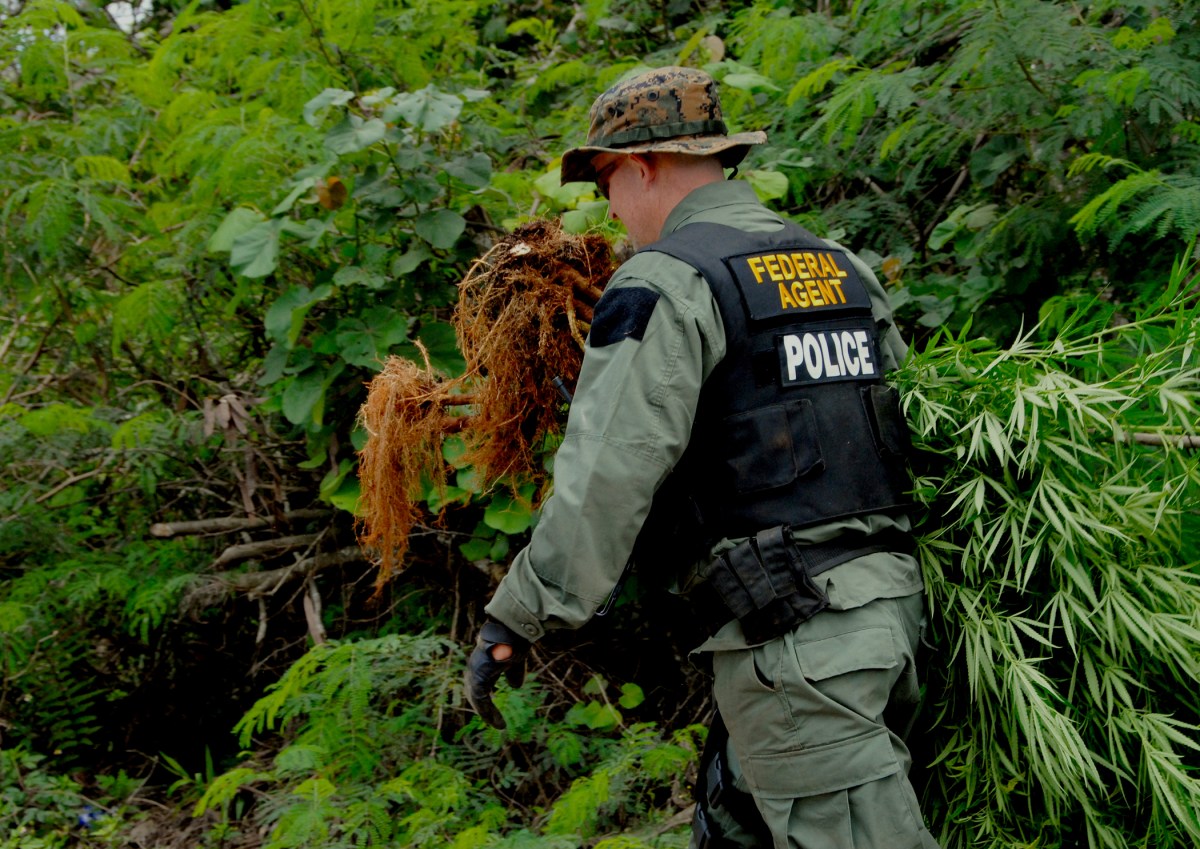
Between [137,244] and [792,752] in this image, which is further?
[137,244]

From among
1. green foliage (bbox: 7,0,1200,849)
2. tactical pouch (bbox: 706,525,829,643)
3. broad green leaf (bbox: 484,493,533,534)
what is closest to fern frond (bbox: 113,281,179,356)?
green foliage (bbox: 7,0,1200,849)

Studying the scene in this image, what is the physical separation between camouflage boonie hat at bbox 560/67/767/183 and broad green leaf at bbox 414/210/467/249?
1323mm

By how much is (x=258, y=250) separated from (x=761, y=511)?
232 cm

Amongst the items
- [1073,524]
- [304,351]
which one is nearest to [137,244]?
[304,351]

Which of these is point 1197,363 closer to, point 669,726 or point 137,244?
point 669,726

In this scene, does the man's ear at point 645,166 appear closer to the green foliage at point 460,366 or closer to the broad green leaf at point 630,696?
the green foliage at point 460,366

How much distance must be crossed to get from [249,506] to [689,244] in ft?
9.20

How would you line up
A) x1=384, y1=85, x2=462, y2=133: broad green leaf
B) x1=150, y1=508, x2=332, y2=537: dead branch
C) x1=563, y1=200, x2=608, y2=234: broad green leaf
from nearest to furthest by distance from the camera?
x1=563, y1=200, x2=608, y2=234: broad green leaf, x1=384, y1=85, x2=462, y2=133: broad green leaf, x1=150, y1=508, x2=332, y2=537: dead branch

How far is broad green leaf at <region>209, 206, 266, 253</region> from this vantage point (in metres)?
3.50

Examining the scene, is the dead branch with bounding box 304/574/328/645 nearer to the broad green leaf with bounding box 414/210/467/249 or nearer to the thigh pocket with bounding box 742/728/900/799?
the broad green leaf with bounding box 414/210/467/249

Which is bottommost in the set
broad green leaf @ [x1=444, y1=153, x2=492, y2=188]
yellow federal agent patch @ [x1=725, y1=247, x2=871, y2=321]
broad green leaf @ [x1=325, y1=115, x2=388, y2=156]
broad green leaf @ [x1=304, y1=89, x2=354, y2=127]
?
yellow federal agent patch @ [x1=725, y1=247, x2=871, y2=321]

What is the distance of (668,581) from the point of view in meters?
2.11

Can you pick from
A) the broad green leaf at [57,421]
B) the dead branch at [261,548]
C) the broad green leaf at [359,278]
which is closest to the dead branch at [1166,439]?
the broad green leaf at [359,278]

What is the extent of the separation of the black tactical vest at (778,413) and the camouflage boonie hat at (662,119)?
0.24 metres
